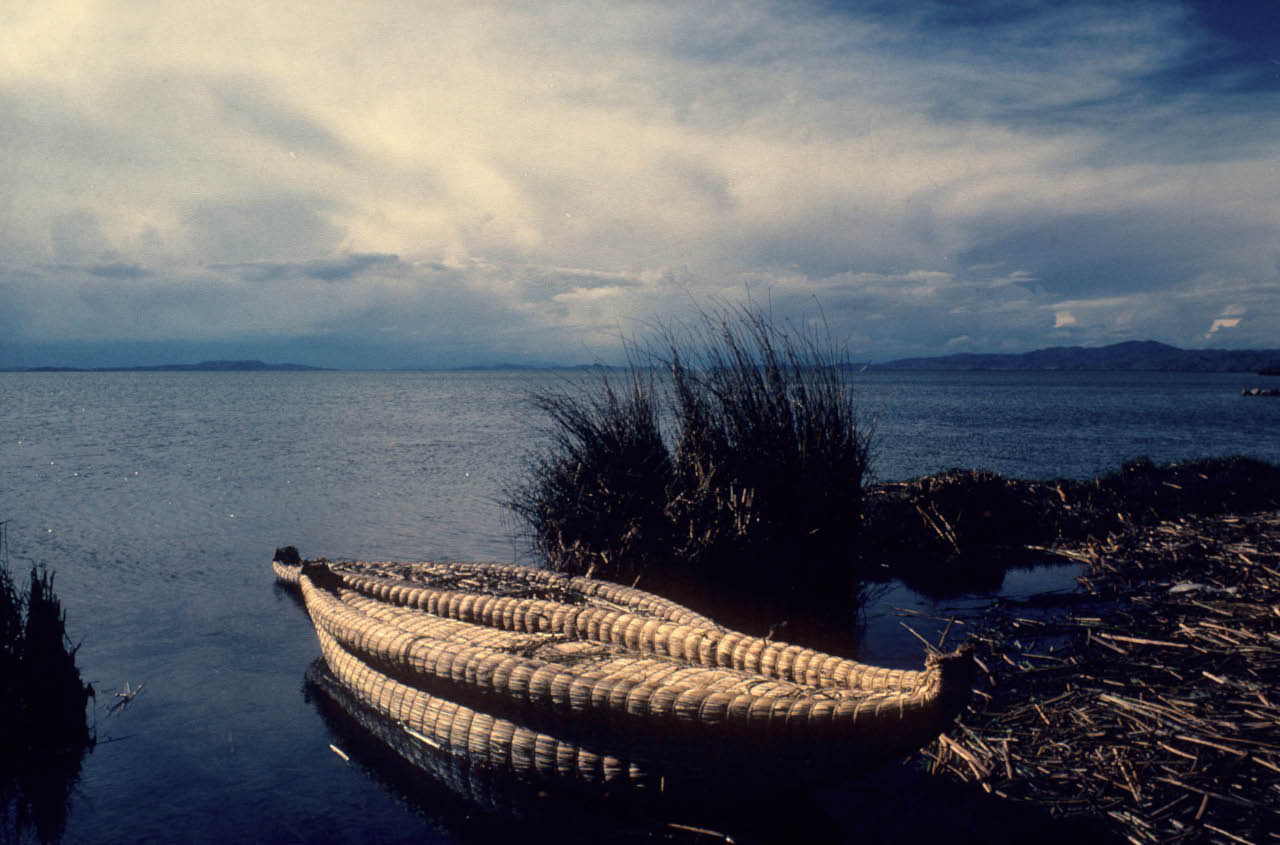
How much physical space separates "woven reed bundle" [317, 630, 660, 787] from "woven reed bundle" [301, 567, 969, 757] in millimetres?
101

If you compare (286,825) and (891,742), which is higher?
(891,742)

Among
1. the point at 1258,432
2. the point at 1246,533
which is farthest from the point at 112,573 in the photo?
the point at 1258,432

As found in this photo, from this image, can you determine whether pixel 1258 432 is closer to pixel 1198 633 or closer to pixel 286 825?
pixel 1198 633

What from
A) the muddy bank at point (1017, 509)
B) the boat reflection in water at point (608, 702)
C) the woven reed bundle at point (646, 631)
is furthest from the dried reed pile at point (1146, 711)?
the muddy bank at point (1017, 509)

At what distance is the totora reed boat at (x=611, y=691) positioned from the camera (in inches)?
128

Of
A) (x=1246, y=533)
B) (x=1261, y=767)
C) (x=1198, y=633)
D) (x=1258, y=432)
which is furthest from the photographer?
(x=1258, y=432)

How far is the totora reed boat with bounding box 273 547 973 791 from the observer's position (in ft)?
10.7

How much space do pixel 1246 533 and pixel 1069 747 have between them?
15.3ft

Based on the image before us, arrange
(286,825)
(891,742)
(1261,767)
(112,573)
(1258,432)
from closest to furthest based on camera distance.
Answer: (891,742) < (1261,767) < (286,825) < (112,573) < (1258,432)

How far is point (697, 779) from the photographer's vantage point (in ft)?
12.0

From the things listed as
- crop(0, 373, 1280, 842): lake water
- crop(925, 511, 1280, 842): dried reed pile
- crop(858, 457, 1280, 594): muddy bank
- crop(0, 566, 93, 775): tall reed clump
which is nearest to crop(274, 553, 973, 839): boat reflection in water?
crop(0, 373, 1280, 842): lake water

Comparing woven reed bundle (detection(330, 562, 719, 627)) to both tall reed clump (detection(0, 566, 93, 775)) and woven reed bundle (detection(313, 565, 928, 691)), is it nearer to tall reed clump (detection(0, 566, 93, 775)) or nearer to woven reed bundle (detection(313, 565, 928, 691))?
woven reed bundle (detection(313, 565, 928, 691))

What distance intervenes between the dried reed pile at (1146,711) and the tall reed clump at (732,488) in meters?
1.70

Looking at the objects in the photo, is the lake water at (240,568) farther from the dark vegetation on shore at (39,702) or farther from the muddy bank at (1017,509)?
the muddy bank at (1017,509)
